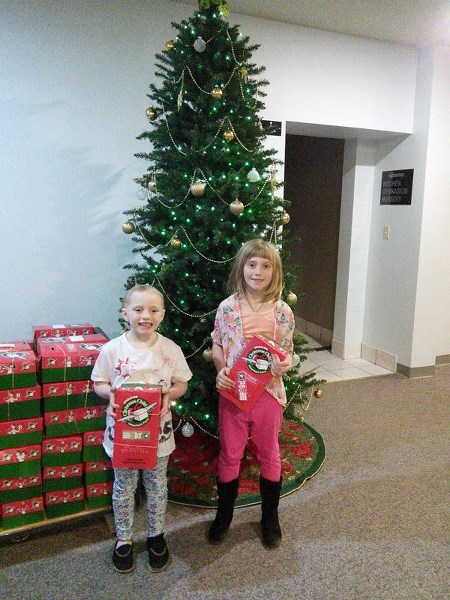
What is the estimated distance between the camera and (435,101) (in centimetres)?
377

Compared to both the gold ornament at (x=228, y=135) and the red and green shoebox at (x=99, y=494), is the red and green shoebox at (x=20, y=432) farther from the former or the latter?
the gold ornament at (x=228, y=135)

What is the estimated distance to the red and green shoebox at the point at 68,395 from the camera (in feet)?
6.18

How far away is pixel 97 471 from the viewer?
201 cm

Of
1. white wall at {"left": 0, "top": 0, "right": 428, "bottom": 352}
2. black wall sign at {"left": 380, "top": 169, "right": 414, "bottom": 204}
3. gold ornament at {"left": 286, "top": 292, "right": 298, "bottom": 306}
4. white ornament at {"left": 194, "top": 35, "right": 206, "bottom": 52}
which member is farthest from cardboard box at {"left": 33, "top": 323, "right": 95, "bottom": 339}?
black wall sign at {"left": 380, "top": 169, "right": 414, "bottom": 204}

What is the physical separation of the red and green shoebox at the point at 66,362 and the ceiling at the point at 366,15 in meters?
2.45

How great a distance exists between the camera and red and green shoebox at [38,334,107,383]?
6.15 ft

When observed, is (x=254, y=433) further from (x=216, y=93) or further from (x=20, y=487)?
(x=216, y=93)

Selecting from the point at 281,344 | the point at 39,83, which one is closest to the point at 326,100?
the point at 39,83

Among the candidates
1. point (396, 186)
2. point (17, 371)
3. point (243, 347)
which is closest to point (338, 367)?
point (396, 186)

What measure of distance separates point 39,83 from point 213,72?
4.14ft

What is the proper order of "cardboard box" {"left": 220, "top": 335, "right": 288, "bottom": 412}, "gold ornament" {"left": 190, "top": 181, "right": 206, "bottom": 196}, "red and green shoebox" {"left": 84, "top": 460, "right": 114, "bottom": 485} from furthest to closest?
"gold ornament" {"left": 190, "top": 181, "right": 206, "bottom": 196} < "red and green shoebox" {"left": 84, "top": 460, "right": 114, "bottom": 485} < "cardboard box" {"left": 220, "top": 335, "right": 288, "bottom": 412}

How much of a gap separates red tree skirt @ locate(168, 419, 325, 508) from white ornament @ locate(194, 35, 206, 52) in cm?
200

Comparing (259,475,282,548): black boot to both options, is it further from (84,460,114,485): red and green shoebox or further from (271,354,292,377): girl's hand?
(84,460,114,485): red and green shoebox

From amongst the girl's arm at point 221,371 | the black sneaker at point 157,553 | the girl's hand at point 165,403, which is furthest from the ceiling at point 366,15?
the black sneaker at point 157,553
